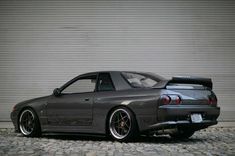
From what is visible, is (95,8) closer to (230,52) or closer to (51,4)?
(51,4)

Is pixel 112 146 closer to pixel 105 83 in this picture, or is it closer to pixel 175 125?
pixel 175 125

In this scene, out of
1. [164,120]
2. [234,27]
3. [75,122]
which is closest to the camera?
[164,120]

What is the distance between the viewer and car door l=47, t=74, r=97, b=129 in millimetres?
11570

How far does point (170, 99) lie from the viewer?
10500 mm

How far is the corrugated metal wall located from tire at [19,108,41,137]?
216 inches

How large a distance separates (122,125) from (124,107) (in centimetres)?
33

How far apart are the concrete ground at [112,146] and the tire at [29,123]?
17 cm

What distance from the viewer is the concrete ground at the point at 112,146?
9273 millimetres

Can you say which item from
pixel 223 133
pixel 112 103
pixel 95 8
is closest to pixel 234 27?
pixel 95 8

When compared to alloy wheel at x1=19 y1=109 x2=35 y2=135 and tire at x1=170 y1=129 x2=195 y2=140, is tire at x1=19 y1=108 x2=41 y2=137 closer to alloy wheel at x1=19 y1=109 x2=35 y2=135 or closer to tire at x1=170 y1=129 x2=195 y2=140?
alloy wheel at x1=19 y1=109 x2=35 y2=135

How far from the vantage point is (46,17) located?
1820 centimetres

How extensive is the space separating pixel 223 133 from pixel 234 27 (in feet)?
18.2

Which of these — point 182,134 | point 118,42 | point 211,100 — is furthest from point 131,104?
point 118,42

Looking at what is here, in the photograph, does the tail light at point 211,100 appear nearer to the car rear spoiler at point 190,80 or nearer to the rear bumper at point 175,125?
the car rear spoiler at point 190,80
